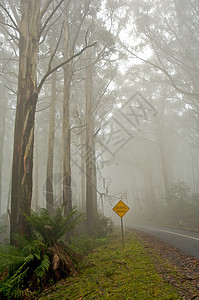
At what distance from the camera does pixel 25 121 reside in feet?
16.8

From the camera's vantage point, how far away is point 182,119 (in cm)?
2470

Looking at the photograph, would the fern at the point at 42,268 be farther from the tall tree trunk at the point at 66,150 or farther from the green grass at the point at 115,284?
the tall tree trunk at the point at 66,150

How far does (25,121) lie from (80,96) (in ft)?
46.2

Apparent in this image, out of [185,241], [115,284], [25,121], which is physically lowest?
[185,241]

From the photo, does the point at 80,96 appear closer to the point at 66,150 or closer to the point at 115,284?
the point at 66,150

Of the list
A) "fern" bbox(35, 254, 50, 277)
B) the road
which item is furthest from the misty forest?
the road

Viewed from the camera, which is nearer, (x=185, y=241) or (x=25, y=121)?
(x=25, y=121)

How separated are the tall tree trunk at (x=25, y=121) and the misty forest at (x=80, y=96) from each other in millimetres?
25

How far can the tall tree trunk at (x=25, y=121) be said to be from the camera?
472 centimetres

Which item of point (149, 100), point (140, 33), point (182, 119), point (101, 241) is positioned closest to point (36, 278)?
point (101, 241)

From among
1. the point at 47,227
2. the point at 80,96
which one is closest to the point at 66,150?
the point at 47,227

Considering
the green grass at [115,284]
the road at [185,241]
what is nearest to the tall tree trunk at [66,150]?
the green grass at [115,284]

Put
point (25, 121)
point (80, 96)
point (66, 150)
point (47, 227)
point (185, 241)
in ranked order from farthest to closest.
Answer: point (80, 96), point (185, 241), point (66, 150), point (25, 121), point (47, 227)

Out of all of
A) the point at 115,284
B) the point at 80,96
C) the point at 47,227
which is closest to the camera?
the point at 115,284
